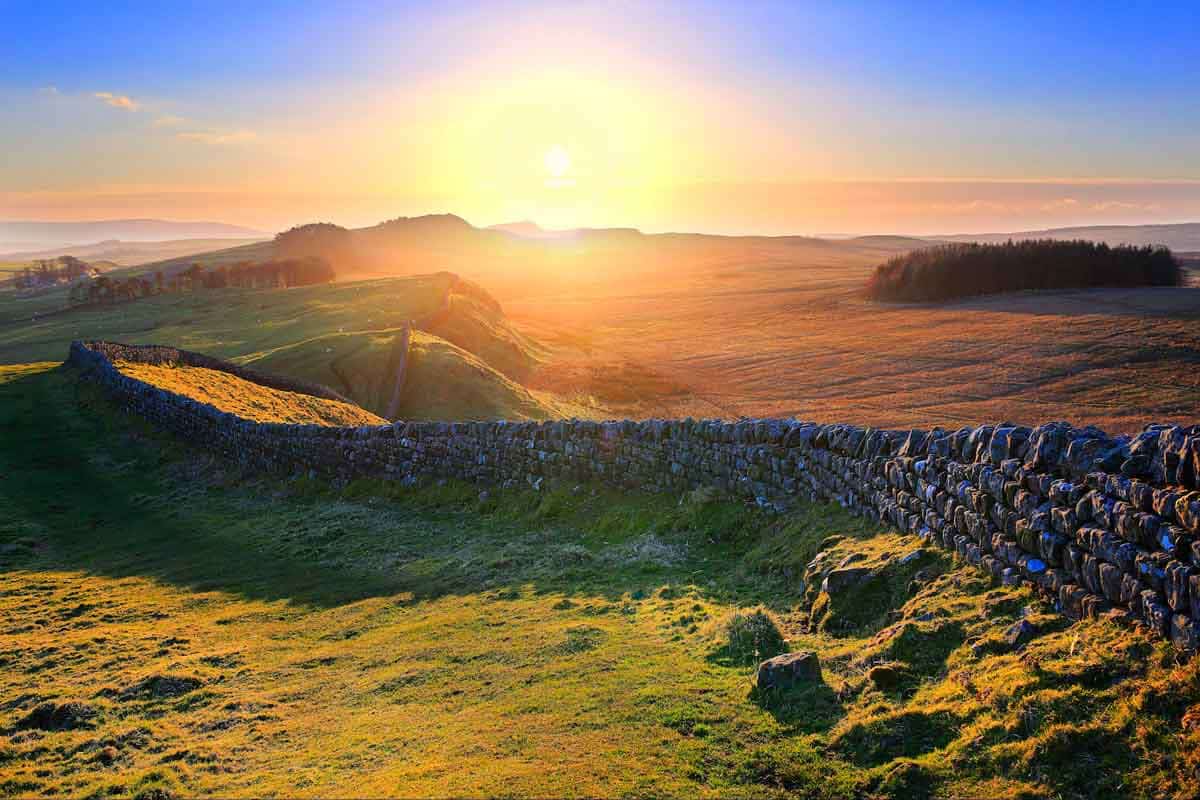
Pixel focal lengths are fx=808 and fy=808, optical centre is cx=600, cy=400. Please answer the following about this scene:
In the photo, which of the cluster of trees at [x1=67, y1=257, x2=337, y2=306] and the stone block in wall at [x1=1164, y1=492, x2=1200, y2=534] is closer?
the stone block in wall at [x1=1164, y1=492, x2=1200, y2=534]

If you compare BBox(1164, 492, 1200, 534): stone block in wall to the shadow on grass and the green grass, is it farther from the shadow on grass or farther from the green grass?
the shadow on grass

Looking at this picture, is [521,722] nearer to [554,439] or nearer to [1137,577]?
[1137,577]

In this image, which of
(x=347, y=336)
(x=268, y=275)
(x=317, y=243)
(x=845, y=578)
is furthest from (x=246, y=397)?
(x=317, y=243)

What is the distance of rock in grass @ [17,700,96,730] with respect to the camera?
27.1ft

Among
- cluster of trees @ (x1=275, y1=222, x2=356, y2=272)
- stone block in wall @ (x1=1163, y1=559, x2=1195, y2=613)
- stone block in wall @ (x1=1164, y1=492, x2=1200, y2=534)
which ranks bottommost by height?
stone block in wall @ (x1=1163, y1=559, x2=1195, y2=613)

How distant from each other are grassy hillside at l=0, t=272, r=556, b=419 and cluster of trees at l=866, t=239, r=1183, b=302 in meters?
41.5

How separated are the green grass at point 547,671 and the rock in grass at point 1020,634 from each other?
0.32ft

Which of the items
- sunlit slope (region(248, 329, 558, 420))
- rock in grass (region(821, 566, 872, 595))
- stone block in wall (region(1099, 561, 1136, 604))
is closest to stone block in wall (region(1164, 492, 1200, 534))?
stone block in wall (region(1099, 561, 1136, 604))

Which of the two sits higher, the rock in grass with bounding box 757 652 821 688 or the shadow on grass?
the rock in grass with bounding box 757 652 821 688

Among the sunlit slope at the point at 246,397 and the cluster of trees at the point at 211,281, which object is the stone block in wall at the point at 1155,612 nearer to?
the sunlit slope at the point at 246,397

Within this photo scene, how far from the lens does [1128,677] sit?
570 centimetres

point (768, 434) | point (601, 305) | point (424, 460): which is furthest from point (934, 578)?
point (601, 305)

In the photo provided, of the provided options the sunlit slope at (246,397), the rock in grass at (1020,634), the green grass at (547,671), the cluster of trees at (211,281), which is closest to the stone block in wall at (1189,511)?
the green grass at (547,671)

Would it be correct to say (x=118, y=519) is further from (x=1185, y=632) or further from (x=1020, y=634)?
(x=1185, y=632)
